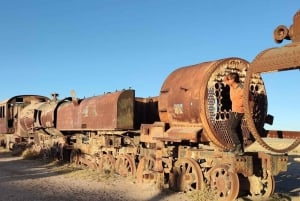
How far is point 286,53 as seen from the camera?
5.06 m

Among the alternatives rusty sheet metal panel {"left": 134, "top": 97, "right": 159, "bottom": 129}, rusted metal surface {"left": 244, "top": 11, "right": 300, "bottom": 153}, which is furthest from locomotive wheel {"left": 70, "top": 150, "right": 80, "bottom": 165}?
A: rusted metal surface {"left": 244, "top": 11, "right": 300, "bottom": 153}

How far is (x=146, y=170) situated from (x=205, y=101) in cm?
351

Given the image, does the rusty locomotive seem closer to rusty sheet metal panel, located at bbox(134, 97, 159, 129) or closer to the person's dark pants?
rusty sheet metal panel, located at bbox(134, 97, 159, 129)

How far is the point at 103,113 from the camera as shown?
14.9 m

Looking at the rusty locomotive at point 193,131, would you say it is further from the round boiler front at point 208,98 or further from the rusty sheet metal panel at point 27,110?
the rusty sheet metal panel at point 27,110

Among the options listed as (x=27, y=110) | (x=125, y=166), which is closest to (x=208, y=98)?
(x=125, y=166)

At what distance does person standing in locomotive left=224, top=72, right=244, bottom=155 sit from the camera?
945 cm

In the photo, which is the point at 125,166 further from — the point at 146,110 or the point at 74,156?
the point at 74,156

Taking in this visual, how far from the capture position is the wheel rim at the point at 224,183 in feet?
29.8

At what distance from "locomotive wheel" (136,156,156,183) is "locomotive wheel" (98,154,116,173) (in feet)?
7.05

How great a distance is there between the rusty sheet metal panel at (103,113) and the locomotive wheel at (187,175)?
330cm

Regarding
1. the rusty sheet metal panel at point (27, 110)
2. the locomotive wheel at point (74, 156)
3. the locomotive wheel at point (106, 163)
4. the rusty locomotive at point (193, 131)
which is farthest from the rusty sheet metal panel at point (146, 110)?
the rusty sheet metal panel at point (27, 110)

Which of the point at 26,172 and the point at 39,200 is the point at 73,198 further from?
the point at 26,172

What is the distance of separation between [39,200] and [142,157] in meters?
4.00
